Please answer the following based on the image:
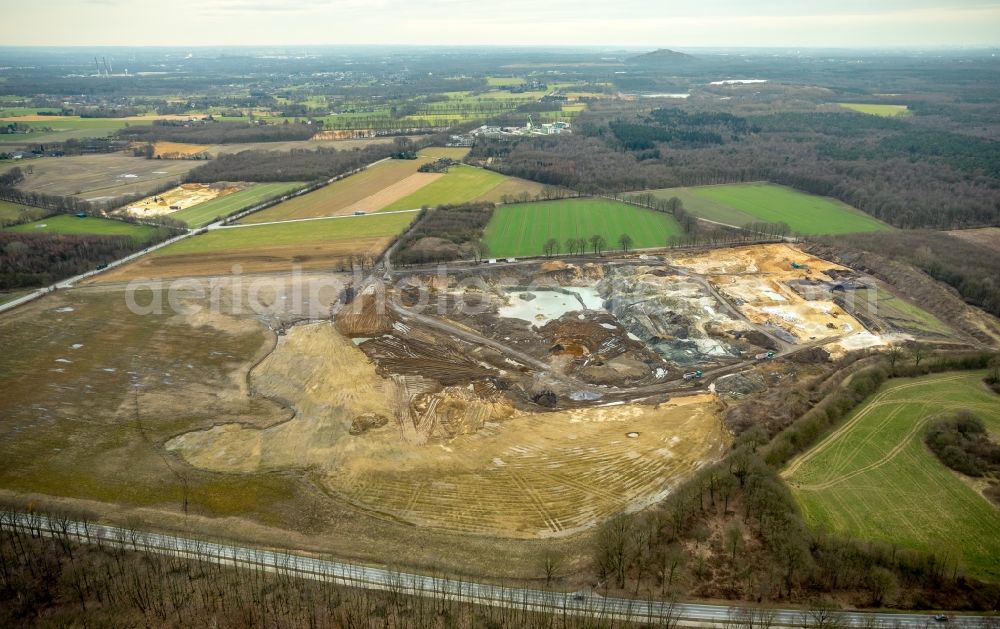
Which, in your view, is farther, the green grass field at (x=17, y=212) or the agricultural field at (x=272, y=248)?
the green grass field at (x=17, y=212)

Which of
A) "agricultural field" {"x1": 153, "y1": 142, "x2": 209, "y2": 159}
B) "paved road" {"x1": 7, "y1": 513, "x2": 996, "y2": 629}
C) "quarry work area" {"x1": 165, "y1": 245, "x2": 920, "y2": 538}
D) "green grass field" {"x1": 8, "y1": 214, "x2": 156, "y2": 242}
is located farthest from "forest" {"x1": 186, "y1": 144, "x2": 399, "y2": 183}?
"paved road" {"x1": 7, "y1": 513, "x2": 996, "y2": 629}

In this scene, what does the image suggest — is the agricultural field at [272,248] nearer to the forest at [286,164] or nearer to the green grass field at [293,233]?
the green grass field at [293,233]

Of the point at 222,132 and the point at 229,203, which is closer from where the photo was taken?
the point at 229,203

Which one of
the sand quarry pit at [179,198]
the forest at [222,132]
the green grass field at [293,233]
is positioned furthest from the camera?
the forest at [222,132]

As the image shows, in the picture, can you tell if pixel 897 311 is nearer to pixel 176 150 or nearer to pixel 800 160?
pixel 800 160

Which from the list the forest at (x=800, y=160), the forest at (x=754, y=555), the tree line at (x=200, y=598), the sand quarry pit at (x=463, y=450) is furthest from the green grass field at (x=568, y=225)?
the tree line at (x=200, y=598)

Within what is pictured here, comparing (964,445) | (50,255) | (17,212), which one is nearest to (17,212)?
(17,212)
